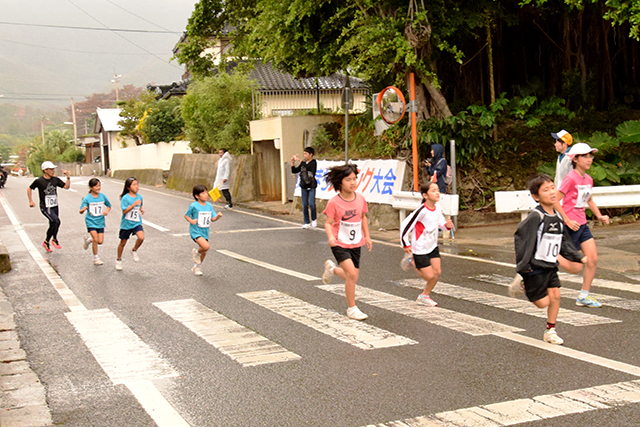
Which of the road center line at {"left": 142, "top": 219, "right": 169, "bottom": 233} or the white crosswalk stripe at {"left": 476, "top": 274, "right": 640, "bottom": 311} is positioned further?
the road center line at {"left": 142, "top": 219, "right": 169, "bottom": 233}

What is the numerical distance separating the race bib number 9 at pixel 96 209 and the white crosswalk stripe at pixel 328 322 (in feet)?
14.3

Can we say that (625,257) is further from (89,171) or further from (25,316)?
(89,171)

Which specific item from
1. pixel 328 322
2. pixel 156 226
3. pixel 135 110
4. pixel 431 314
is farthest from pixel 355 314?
pixel 135 110

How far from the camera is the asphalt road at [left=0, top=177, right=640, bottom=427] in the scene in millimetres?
4594

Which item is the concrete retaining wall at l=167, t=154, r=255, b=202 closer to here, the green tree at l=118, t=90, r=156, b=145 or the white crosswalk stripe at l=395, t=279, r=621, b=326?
the white crosswalk stripe at l=395, t=279, r=621, b=326

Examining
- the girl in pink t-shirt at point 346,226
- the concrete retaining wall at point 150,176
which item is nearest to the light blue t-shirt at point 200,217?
the girl in pink t-shirt at point 346,226

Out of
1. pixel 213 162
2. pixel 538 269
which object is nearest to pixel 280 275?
pixel 538 269

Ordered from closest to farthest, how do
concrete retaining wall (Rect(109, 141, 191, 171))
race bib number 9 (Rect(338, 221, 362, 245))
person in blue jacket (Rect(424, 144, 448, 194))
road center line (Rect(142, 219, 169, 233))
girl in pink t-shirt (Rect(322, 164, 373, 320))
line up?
girl in pink t-shirt (Rect(322, 164, 373, 320)) → race bib number 9 (Rect(338, 221, 362, 245)) → person in blue jacket (Rect(424, 144, 448, 194)) → road center line (Rect(142, 219, 169, 233)) → concrete retaining wall (Rect(109, 141, 191, 171))

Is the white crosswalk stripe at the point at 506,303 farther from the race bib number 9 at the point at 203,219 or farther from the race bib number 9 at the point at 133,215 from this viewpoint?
the race bib number 9 at the point at 133,215

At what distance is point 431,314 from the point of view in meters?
7.28

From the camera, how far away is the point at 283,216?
1898 centimetres

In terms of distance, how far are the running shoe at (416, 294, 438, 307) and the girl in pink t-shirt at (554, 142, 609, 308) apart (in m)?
1.56

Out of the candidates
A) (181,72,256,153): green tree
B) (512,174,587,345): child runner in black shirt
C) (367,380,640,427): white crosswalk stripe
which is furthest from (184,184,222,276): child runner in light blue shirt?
(181,72,256,153): green tree

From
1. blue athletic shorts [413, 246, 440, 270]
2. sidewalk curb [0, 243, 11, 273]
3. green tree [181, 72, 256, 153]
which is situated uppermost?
green tree [181, 72, 256, 153]
